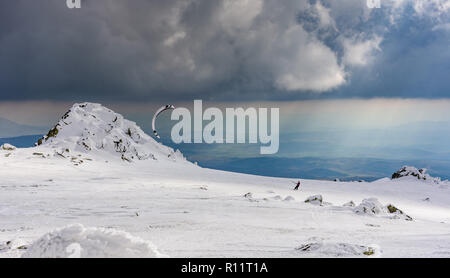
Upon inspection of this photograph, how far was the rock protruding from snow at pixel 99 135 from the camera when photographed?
4241cm

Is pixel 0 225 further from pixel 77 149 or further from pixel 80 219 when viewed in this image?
pixel 77 149

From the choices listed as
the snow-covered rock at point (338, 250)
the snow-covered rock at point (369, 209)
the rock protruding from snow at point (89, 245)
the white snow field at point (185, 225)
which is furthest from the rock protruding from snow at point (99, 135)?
the rock protruding from snow at point (89, 245)

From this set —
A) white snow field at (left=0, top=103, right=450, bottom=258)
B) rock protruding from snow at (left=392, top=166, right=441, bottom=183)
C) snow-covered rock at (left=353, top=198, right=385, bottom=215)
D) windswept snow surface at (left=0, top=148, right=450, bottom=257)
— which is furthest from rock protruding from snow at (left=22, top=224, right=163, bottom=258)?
rock protruding from snow at (left=392, top=166, right=441, bottom=183)

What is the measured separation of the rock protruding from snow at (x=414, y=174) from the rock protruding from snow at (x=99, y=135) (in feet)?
113

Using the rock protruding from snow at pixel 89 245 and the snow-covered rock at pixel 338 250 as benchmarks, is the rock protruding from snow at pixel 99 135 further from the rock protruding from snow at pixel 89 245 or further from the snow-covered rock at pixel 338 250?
the rock protruding from snow at pixel 89 245

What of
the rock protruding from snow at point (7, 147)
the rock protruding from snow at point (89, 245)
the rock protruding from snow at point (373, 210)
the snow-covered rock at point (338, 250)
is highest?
the rock protruding from snow at point (7, 147)

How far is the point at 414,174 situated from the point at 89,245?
43739 mm

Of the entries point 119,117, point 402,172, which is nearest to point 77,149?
point 119,117

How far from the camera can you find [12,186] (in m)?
17.6

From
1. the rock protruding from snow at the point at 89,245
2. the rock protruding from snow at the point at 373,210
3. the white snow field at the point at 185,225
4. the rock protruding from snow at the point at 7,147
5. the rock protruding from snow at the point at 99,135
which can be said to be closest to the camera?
the rock protruding from snow at the point at 89,245

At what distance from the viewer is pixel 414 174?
3981cm

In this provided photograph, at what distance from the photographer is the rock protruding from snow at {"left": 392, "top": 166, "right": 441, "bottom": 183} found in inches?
1517

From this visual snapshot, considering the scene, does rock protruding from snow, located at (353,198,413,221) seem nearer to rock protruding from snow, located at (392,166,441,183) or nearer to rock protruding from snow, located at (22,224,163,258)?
rock protruding from snow, located at (22,224,163,258)

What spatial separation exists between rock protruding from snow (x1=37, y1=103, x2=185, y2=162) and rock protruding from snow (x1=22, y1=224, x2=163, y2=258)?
37.3 metres
